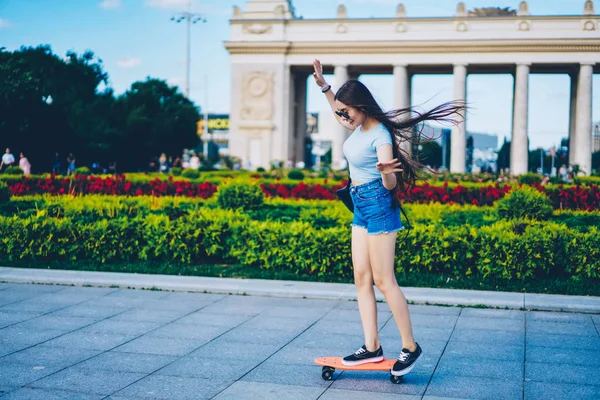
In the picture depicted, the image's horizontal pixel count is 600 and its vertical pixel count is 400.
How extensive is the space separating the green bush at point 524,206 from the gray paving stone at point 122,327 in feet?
24.4

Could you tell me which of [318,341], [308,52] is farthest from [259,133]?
[318,341]

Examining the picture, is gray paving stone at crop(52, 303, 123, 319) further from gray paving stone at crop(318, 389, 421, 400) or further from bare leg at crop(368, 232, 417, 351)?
bare leg at crop(368, 232, 417, 351)

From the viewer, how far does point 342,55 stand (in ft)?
187

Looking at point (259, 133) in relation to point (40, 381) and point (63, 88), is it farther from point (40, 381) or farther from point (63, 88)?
point (40, 381)

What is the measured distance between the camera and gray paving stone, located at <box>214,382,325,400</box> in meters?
5.46

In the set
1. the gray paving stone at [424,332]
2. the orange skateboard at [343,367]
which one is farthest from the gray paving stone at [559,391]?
the gray paving stone at [424,332]

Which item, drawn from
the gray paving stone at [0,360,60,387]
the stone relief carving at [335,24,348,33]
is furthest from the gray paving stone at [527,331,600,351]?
the stone relief carving at [335,24,348,33]

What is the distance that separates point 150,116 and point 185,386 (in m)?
65.0

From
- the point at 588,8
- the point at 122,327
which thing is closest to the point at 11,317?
the point at 122,327

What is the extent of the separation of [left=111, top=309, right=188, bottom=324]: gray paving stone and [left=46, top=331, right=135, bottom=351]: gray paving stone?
2.32ft

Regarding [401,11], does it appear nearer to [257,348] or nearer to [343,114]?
[257,348]

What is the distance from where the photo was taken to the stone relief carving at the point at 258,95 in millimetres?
57125

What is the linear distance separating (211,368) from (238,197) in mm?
9030

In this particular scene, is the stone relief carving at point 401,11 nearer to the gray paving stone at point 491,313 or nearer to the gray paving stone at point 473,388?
the gray paving stone at point 491,313
